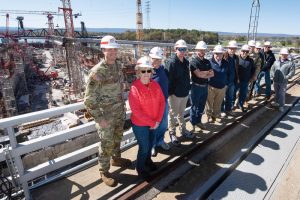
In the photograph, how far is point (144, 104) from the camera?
10.3ft

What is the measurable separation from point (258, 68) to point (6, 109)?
3121 centimetres

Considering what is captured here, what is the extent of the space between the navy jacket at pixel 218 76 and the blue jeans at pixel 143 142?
94.8 inches

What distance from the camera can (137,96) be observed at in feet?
10.3

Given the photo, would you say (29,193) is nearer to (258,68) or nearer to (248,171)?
(248,171)

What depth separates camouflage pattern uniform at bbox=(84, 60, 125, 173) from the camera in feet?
9.52

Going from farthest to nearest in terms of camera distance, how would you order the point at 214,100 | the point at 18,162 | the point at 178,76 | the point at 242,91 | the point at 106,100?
the point at 242,91, the point at 214,100, the point at 178,76, the point at 106,100, the point at 18,162

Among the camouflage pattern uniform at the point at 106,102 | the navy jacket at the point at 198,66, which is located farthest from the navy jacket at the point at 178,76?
the camouflage pattern uniform at the point at 106,102

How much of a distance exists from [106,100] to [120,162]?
1.10 metres

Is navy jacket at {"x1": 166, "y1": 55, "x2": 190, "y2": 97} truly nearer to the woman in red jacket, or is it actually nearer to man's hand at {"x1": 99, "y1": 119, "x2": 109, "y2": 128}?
the woman in red jacket

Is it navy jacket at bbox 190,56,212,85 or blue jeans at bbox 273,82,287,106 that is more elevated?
navy jacket at bbox 190,56,212,85

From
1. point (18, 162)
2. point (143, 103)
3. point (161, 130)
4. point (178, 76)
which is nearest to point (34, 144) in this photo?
point (18, 162)

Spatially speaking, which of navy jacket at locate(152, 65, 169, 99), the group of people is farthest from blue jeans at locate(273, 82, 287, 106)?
navy jacket at locate(152, 65, 169, 99)

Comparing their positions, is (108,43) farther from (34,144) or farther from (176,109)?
(176,109)

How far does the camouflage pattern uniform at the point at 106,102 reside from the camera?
2902 millimetres
